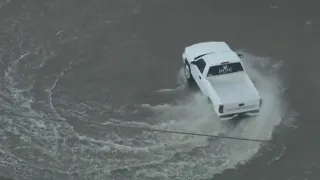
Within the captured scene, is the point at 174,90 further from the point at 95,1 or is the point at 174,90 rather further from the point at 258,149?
the point at 95,1

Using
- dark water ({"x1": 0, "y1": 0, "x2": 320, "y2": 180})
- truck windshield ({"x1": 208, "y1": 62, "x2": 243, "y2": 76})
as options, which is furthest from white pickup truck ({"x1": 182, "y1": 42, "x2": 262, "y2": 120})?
dark water ({"x1": 0, "y1": 0, "x2": 320, "y2": 180})

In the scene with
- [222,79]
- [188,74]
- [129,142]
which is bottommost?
[129,142]

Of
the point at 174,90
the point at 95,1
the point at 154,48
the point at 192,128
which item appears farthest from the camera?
the point at 95,1

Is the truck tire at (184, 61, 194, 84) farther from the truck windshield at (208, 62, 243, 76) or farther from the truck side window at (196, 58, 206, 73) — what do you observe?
the truck windshield at (208, 62, 243, 76)

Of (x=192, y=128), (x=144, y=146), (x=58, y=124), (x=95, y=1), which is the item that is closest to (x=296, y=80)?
(x=192, y=128)

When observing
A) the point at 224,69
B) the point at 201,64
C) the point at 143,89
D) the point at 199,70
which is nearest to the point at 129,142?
the point at 143,89

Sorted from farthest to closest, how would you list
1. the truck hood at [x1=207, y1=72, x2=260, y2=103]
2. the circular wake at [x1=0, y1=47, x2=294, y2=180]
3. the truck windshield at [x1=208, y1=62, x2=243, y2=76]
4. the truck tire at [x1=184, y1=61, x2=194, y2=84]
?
the truck tire at [x1=184, y1=61, x2=194, y2=84] → the truck windshield at [x1=208, y1=62, x2=243, y2=76] → the truck hood at [x1=207, y1=72, x2=260, y2=103] → the circular wake at [x1=0, y1=47, x2=294, y2=180]

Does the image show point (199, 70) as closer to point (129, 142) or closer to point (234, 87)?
point (234, 87)
